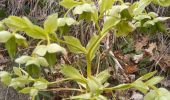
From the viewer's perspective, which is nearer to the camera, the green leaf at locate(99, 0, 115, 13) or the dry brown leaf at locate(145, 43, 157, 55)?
the green leaf at locate(99, 0, 115, 13)

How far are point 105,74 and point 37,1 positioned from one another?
1.37m

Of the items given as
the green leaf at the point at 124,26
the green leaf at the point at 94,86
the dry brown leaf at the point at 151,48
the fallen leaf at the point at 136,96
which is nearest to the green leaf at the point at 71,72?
the green leaf at the point at 94,86

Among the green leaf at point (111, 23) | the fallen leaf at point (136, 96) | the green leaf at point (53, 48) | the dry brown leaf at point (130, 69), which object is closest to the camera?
the green leaf at point (53, 48)

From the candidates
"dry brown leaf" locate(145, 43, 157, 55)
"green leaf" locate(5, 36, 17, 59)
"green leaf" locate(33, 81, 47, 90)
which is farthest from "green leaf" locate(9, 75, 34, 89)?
"dry brown leaf" locate(145, 43, 157, 55)

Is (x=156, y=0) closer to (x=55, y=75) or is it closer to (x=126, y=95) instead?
(x=126, y=95)

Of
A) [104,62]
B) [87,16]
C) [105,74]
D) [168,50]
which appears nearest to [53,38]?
[87,16]

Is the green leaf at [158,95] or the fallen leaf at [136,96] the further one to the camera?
the fallen leaf at [136,96]

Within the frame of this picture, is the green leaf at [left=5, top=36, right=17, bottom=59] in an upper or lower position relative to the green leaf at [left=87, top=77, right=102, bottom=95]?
upper

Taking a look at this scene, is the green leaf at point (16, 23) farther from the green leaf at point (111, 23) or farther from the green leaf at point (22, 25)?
the green leaf at point (111, 23)

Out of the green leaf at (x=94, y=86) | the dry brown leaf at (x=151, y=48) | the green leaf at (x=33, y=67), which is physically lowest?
the dry brown leaf at (x=151, y=48)

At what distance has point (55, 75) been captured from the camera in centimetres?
216

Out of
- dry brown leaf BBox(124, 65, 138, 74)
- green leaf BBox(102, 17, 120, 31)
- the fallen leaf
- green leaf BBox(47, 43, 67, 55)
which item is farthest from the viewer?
dry brown leaf BBox(124, 65, 138, 74)

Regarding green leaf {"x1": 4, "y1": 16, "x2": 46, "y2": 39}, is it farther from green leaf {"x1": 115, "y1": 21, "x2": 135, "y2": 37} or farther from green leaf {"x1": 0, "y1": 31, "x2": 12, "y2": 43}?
green leaf {"x1": 115, "y1": 21, "x2": 135, "y2": 37}

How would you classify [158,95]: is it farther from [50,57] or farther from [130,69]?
[130,69]
